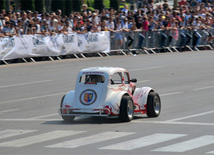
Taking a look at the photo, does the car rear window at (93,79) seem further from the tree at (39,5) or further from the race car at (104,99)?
Result: the tree at (39,5)

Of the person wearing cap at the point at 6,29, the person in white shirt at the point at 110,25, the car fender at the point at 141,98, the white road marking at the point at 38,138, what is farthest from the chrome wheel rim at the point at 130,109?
the person in white shirt at the point at 110,25

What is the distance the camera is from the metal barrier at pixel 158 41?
31.8 metres

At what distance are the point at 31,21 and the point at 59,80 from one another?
6188 mm

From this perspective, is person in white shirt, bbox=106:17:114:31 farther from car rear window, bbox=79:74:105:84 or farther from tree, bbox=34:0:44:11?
car rear window, bbox=79:74:105:84

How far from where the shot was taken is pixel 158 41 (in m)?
34.0

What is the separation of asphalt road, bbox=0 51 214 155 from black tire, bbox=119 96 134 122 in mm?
152

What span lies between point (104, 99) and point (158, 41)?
22.0 meters

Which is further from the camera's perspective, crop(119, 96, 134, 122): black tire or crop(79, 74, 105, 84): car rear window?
crop(79, 74, 105, 84): car rear window

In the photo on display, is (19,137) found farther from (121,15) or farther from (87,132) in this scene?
(121,15)

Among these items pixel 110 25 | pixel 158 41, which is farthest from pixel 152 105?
pixel 158 41

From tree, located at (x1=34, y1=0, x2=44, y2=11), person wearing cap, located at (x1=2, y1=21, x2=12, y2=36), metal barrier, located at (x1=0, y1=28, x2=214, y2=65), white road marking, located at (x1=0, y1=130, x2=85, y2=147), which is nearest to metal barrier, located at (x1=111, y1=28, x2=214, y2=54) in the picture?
metal barrier, located at (x1=0, y1=28, x2=214, y2=65)

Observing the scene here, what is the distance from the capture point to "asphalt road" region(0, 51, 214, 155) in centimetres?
964

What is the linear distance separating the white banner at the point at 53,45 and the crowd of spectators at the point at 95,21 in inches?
11.2

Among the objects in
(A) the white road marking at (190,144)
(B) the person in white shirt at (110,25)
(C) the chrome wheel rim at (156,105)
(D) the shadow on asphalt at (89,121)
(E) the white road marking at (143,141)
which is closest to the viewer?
(A) the white road marking at (190,144)
